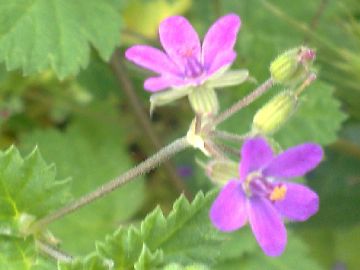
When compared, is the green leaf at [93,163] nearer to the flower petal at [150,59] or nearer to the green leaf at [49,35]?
the green leaf at [49,35]

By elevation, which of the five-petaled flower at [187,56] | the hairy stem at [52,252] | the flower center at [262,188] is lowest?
the hairy stem at [52,252]

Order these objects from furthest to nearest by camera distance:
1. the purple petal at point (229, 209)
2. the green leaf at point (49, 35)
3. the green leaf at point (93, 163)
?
the green leaf at point (93, 163), the green leaf at point (49, 35), the purple petal at point (229, 209)

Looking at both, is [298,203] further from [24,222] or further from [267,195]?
[24,222]

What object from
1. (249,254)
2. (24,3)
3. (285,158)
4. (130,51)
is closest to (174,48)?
(130,51)

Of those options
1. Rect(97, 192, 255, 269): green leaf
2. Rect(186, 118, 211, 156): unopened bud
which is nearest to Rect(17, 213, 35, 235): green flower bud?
Rect(97, 192, 255, 269): green leaf

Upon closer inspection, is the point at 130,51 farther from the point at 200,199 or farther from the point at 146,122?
the point at 146,122

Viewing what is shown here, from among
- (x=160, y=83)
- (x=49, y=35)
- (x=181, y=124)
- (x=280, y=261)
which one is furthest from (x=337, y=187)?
(x=160, y=83)

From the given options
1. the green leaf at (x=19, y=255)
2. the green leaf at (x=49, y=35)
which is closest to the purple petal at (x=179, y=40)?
the green leaf at (x=19, y=255)
